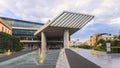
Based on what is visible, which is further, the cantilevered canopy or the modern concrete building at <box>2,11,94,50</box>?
the modern concrete building at <box>2,11,94,50</box>

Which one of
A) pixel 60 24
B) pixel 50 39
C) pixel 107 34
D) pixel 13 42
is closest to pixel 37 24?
pixel 50 39

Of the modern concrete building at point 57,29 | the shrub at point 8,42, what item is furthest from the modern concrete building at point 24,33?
the shrub at point 8,42

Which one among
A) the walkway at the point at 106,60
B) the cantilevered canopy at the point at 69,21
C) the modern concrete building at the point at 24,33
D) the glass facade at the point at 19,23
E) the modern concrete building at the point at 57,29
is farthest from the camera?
the glass facade at the point at 19,23

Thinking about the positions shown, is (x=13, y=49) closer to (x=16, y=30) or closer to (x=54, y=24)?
(x=54, y=24)

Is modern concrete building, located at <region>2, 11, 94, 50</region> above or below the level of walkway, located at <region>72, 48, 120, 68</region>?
above

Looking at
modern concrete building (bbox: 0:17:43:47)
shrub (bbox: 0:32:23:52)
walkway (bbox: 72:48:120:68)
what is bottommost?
walkway (bbox: 72:48:120:68)

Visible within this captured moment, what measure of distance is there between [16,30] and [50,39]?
17.5 meters

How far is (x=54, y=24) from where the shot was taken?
75.8 meters

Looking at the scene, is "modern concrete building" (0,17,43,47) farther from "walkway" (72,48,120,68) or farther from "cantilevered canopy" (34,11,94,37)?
"walkway" (72,48,120,68)

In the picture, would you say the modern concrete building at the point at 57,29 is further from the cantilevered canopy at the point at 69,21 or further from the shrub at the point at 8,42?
the shrub at the point at 8,42

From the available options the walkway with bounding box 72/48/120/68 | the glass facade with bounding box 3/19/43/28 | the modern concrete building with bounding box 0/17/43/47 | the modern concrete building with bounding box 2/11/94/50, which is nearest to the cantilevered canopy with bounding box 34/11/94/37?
the modern concrete building with bounding box 2/11/94/50

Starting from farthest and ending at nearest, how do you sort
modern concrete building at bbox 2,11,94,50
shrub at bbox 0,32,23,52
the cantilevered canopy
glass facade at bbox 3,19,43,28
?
glass facade at bbox 3,19,43,28 → modern concrete building at bbox 2,11,94,50 → the cantilevered canopy → shrub at bbox 0,32,23,52

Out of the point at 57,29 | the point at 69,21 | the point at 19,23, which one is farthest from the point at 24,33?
the point at 69,21

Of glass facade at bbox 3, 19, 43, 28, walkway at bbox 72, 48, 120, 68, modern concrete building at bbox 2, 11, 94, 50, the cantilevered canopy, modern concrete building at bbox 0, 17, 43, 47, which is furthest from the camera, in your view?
glass facade at bbox 3, 19, 43, 28
